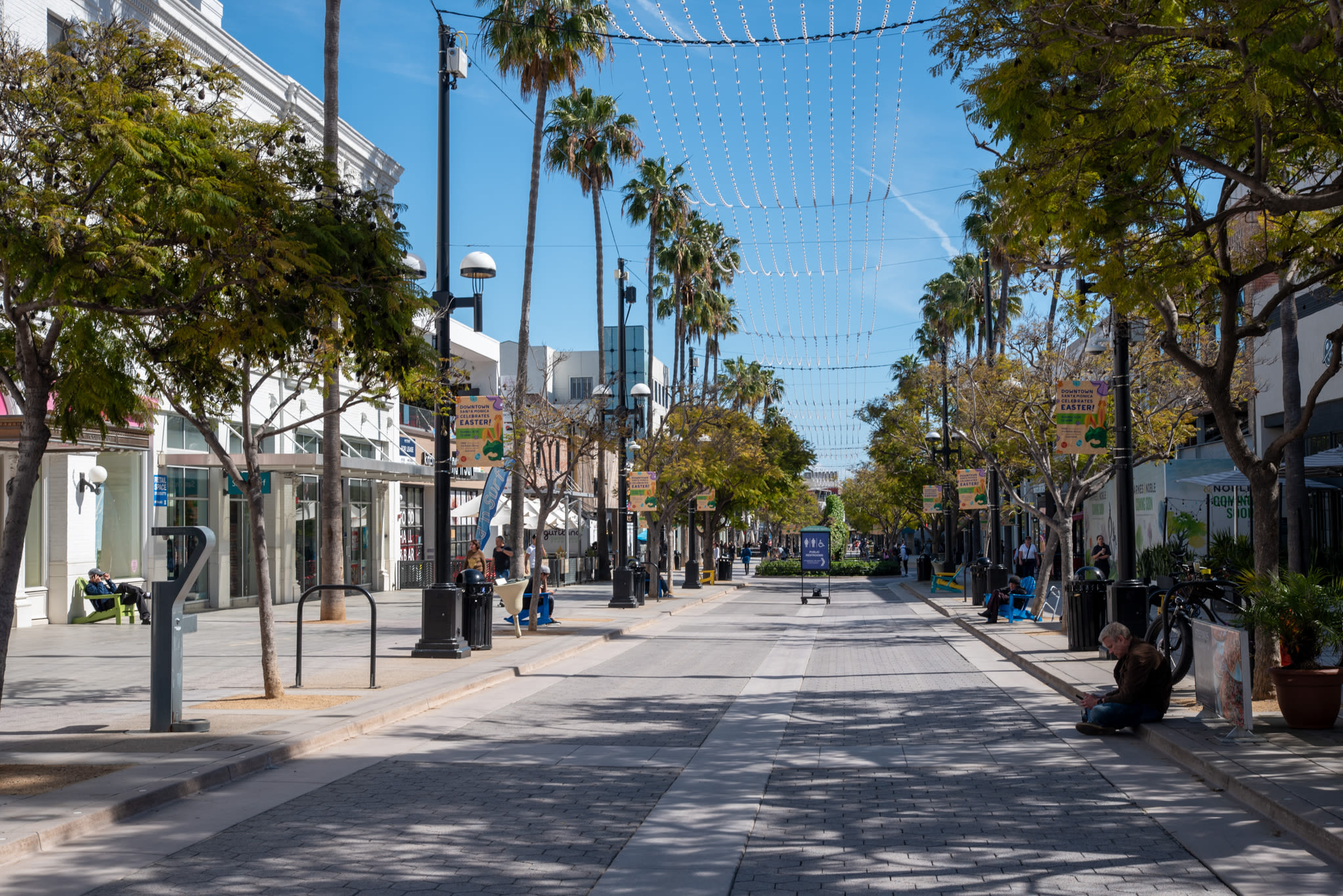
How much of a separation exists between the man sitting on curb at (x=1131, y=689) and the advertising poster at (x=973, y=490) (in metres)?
21.1

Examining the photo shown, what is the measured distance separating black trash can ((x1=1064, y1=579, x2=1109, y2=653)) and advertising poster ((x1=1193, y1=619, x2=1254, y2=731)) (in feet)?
23.5

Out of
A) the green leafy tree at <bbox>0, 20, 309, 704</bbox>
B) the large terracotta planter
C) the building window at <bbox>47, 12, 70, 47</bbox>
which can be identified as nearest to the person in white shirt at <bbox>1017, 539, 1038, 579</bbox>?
the large terracotta planter

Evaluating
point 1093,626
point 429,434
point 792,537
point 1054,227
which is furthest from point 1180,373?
point 792,537

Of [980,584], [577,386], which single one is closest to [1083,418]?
[980,584]

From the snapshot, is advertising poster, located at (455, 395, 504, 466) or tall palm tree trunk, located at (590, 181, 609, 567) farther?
tall palm tree trunk, located at (590, 181, 609, 567)

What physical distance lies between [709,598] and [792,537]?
122 metres

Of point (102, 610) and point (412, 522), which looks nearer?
point (102, 610)

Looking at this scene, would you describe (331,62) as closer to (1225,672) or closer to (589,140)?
(589,140)

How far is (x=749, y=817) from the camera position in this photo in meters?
7.78

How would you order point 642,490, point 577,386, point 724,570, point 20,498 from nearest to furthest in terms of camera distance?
point 20,498 → point 642,490 → point 724,570 → point 577,386

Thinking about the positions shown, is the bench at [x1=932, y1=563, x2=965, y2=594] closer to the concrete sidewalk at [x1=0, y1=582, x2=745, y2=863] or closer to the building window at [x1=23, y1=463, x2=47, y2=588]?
the concrete sidewalk at [x1=0, y1=582, x2=745, y2=863]

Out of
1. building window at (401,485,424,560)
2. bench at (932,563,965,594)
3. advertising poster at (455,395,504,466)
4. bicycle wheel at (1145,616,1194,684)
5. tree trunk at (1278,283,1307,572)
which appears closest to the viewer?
bicycle wheel at (1145,616,1194,684)

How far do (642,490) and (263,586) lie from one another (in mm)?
21741

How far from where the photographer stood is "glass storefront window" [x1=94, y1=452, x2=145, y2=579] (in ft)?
86.8
